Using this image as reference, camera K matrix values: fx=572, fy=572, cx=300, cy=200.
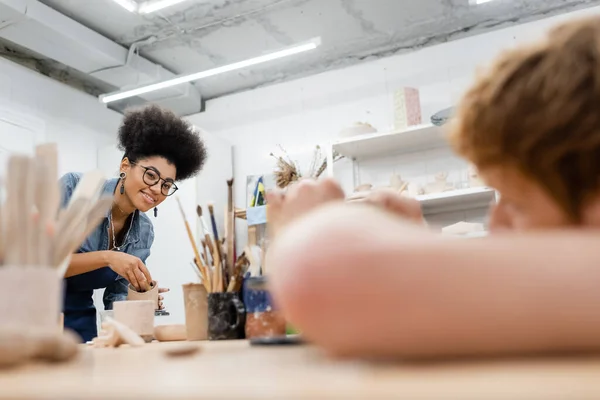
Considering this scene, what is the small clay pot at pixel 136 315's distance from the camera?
1.27 meters

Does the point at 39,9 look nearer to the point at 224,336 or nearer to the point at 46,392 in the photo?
the point at 224,336

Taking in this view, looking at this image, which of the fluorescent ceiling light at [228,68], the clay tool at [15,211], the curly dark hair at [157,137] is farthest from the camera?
the fluorescent ceiling light at [228,68]

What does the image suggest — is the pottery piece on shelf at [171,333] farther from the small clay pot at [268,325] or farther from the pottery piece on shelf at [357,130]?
the pottery piece on shelf at [357,130]

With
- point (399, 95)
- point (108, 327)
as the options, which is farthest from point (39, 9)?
point (108, 327)

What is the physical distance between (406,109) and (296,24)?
0.97 metres

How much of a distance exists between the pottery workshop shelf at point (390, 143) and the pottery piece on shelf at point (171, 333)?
8.28 feet

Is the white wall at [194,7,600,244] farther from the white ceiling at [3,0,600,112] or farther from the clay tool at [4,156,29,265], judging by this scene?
the clay tool at [4,156,29,265]

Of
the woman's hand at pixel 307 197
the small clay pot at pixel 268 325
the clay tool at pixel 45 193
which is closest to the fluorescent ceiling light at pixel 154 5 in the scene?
the small clay pot at pixel 268 325

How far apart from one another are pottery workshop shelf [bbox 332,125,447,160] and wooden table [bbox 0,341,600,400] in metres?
3.24

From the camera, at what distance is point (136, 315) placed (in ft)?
4.21

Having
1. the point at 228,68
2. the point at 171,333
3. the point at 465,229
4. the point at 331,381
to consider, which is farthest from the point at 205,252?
the point at 228,68

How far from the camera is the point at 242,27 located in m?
3.91

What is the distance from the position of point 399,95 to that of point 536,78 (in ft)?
10.8

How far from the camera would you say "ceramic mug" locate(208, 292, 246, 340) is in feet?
3.72
